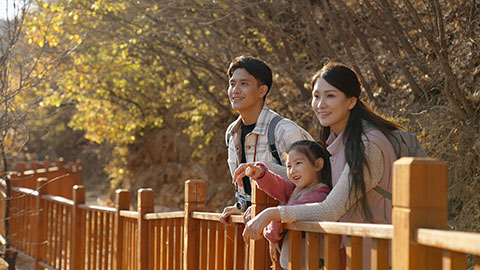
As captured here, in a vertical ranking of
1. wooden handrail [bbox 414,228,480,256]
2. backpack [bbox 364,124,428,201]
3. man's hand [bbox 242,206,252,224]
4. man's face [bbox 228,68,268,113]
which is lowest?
man's hand [bbox 242,206,252,224]

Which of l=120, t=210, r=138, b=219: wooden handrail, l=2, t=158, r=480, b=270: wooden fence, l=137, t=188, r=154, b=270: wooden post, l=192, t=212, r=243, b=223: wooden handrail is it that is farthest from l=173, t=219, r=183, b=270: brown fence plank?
l=120, t=210, r=138, b=219: wooden handrail

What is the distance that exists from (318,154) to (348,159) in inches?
14.8

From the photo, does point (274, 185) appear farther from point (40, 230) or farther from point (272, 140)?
point (40, 230)

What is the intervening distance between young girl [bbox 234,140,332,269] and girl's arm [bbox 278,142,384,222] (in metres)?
0.22

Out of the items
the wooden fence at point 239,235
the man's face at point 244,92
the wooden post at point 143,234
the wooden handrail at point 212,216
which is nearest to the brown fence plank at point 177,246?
the wooden fence at point 239,235

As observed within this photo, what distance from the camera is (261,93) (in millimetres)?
4395

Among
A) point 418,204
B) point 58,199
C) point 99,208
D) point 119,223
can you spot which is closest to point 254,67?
point 418,204

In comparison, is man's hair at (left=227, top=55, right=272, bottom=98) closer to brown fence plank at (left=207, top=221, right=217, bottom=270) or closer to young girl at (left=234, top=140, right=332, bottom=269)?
young girl at (left=234, top=140, right=332, bottom=269)

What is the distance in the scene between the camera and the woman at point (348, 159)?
10.1ft

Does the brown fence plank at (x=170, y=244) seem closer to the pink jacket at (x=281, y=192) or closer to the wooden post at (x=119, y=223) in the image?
the wooden post at (x=119, y=223)

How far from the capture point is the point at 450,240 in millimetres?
2080

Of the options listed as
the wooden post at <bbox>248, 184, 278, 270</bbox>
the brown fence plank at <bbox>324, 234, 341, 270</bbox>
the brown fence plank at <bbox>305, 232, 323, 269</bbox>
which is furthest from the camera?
the wooden post at <bbox>248, 184, 278, 270</bbox>

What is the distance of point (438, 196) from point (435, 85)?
5349 millimetres

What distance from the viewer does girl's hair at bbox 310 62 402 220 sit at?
308 cm
